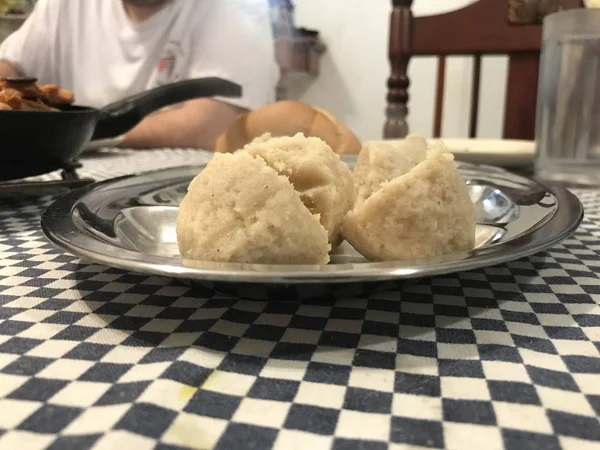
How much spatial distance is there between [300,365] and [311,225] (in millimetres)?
101

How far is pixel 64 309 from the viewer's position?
16.4 inches

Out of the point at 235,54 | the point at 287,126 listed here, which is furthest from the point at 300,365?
the point at 235,54

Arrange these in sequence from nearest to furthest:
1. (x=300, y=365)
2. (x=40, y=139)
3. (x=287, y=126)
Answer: (x=300, y=365) → (x=40, y=139) → (x=287, y=126)

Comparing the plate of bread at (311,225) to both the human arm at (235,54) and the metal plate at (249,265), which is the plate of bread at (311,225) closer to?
the metal plate at (249,265)

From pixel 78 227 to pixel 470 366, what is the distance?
0.31 meters

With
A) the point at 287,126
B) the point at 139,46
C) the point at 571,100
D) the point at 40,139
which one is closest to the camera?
the point at 40,139

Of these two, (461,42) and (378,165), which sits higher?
(461,42)

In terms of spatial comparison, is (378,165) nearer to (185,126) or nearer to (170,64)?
(185,126)

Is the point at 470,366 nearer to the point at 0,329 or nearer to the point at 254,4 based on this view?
the point at 0,329

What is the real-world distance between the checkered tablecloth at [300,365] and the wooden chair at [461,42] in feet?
3.77

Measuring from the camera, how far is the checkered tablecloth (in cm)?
26

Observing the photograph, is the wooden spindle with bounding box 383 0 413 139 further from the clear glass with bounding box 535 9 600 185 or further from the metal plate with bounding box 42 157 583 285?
the metal plate with bounding box 42 157 583 285

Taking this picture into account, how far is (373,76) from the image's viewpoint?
2.61 metres

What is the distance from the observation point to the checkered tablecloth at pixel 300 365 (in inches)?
10.3
